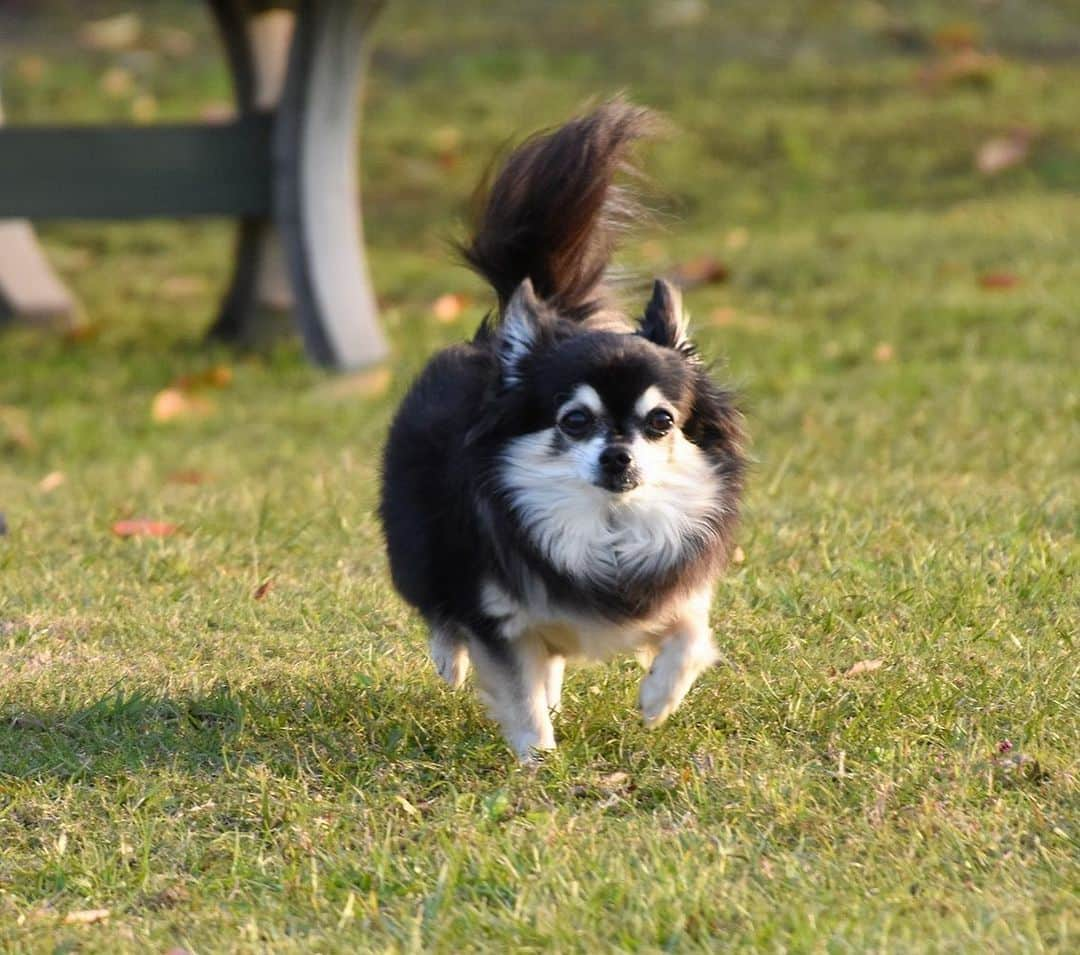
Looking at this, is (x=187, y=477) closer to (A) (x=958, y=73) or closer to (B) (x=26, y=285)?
(B) (x=26, y=285)

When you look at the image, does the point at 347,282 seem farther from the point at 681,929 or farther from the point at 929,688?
the point at 681,929

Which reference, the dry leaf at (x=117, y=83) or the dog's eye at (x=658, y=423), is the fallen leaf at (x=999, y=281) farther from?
the dry leaf at (x=117, y=83)

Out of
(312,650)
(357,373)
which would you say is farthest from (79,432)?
(312,650)

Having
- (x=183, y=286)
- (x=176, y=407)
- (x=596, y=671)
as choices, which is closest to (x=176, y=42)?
(x=183, y=286)

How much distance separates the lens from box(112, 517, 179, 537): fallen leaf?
5.39 meters

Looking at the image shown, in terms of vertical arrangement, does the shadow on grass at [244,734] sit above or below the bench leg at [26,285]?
above

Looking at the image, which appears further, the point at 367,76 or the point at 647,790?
the point at 367,76

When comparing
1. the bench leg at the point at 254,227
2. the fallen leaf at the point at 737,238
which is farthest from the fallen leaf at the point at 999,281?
the bench leg at the point at 254,227

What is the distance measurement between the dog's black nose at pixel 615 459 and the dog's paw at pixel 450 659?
0.71m

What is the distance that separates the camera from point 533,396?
11.9 feet

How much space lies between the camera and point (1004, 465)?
6059mm

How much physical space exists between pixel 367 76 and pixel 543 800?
30.2 feet

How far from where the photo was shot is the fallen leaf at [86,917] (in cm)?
310

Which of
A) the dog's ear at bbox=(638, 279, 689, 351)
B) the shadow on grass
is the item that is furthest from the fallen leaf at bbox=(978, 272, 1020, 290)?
the shadow on grass
